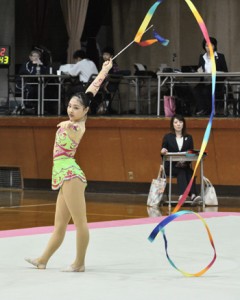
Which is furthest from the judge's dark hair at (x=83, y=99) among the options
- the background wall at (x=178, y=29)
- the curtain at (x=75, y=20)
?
the background wall at (x=178, y=29)

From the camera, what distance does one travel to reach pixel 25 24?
2756 cm

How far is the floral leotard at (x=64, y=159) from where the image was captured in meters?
9.49

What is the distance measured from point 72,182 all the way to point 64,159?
239 mm

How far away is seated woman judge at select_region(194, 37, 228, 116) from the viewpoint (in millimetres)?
19375

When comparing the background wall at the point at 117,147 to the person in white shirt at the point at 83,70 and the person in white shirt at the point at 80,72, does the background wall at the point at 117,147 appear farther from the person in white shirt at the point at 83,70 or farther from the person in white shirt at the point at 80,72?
the person in white shirt at the point at 83,70

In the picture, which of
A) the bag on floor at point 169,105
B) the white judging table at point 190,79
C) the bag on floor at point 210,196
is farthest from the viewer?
the bag on floor at point 169,105

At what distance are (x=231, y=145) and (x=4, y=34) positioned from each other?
28.5 feet

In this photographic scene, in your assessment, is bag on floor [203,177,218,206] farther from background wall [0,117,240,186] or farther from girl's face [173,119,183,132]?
background wall [0,117,240,186]

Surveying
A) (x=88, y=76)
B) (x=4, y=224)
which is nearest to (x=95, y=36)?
(x=88, y=76)

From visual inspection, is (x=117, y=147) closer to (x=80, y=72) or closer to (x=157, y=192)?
(x=80, y=72)

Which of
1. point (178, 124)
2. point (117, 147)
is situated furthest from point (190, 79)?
point (178, 124)

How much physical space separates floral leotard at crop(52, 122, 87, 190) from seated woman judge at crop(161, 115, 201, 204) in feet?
24.1

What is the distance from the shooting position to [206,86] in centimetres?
1964

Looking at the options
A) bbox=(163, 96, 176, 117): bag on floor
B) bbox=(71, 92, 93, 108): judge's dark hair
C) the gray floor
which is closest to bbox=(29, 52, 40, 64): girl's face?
bbox=(163, 96, 176, 117): bag on floor
